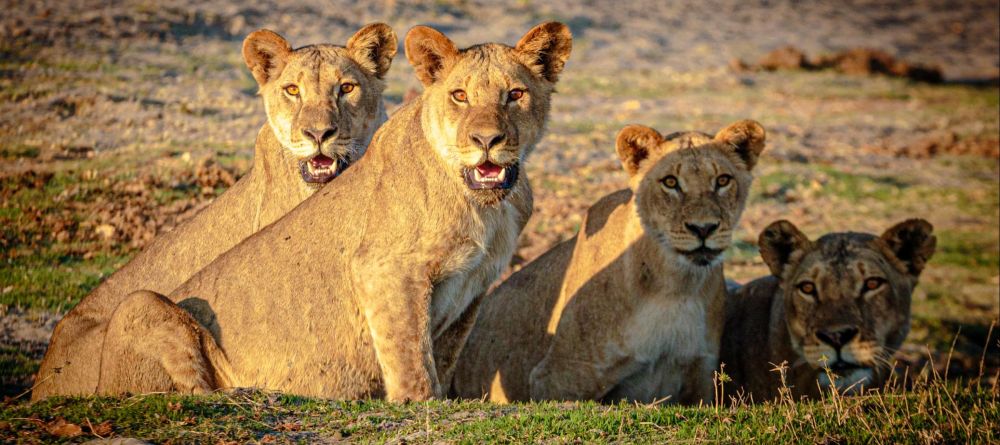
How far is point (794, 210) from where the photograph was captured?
14922mm

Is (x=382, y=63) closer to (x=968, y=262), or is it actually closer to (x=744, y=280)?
(x=744, y=280)

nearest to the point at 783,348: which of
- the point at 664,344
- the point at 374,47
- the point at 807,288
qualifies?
the point at 807,288

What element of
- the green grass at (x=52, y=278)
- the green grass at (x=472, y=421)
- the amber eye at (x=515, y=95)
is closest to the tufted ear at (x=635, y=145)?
the amber eye at (x=515, y=95)

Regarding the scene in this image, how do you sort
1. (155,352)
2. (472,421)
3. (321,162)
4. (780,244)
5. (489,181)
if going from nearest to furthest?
(472,421), (489,181), (155,352), (321,162), (780,244)

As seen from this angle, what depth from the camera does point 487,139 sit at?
5.89 m

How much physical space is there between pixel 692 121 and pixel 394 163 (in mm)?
12770

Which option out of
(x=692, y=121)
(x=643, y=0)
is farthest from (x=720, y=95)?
(x=643, y=0)

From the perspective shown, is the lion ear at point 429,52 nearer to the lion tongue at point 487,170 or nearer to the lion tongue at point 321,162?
the lion tongue at point 487,170

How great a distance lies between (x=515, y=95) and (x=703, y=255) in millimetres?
1666

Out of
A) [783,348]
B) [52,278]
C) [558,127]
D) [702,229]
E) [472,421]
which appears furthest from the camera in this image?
[558,127]

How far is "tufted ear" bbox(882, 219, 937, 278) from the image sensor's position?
788cm

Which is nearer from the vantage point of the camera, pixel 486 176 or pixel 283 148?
pixel 486 176

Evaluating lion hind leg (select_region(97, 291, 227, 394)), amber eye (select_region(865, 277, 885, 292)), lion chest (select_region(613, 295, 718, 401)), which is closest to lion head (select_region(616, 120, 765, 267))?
lion chest (select_region(613, 295, 718, 401))

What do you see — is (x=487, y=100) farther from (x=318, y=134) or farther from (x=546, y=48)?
(x=318, y=134)
